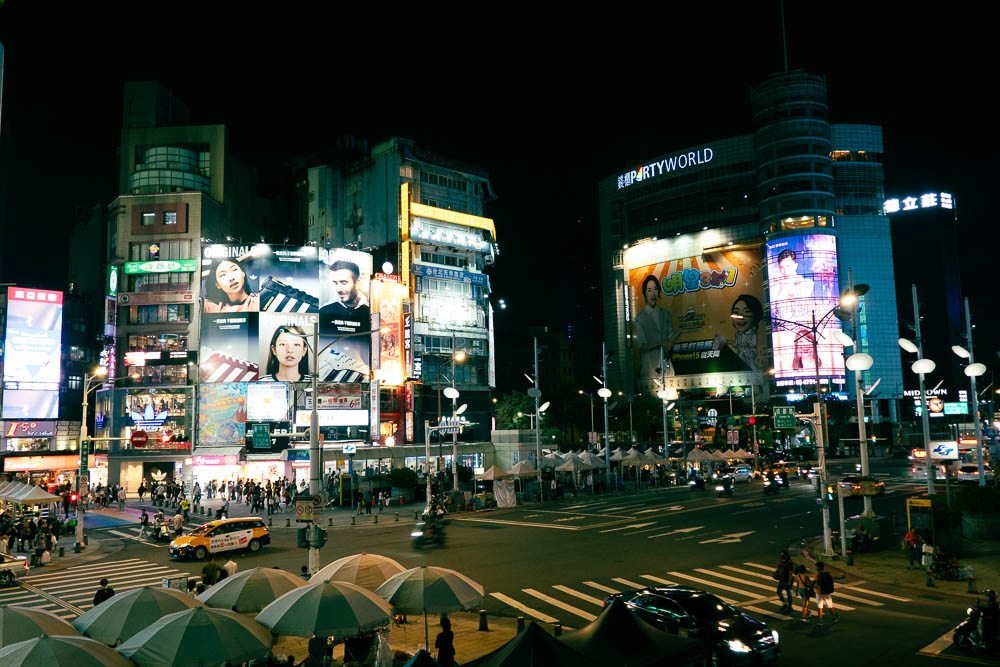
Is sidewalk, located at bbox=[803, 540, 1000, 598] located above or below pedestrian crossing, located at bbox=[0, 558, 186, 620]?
above

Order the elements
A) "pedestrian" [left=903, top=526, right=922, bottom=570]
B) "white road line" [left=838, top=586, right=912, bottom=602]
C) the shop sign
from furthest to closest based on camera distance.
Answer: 1. the shop sign
2. "pedestrian" [left=903, top=526, right=922, bottom=570]
3. "white road line" [left=838, top=586, right=912, bottom=602]

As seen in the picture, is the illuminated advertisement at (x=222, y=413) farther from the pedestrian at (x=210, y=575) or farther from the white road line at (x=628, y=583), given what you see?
the white road line at (x=628, y=583)

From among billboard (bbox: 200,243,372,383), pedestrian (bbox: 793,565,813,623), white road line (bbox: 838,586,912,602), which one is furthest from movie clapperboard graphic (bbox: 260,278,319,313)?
pedestrian (bbox: 793,565,813,623)

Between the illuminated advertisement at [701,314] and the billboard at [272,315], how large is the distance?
62663 mm

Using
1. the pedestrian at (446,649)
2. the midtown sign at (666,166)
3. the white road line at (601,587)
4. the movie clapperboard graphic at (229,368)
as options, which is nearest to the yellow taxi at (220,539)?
→ the white road line at (601,587)

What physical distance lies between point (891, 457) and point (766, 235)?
124 feet

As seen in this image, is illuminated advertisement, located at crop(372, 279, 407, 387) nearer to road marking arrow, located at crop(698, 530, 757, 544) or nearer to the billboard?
the billboard

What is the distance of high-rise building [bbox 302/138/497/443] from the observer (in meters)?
82.7

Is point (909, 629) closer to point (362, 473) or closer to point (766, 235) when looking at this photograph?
point (362, 473)

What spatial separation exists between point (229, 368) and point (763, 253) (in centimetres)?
8461

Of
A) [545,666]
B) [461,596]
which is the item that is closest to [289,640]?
[461,596]

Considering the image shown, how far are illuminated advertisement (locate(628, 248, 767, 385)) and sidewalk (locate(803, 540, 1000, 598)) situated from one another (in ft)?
292

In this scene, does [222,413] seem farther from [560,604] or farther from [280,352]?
[560,604]

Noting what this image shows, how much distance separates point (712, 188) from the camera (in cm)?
12462
